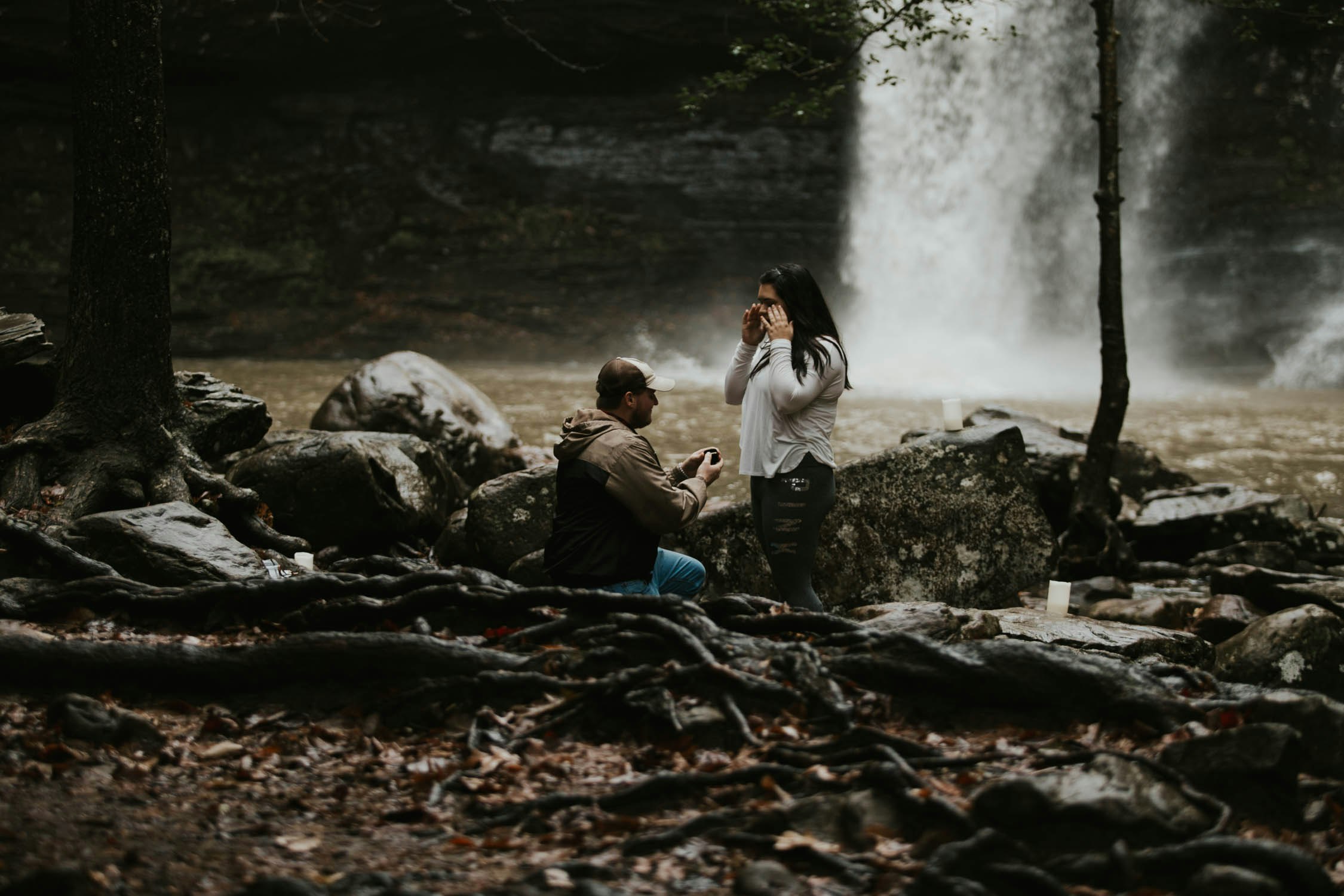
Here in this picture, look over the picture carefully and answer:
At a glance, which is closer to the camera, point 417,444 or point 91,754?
point 91,754

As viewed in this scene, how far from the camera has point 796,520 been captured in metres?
5.29

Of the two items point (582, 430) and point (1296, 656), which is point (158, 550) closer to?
point (582, 430)

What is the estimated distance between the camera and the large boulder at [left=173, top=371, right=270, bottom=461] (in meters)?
7.83

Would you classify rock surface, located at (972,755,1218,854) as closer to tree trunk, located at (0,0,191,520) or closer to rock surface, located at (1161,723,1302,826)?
rock surface, located at (1161,723,1302,826)

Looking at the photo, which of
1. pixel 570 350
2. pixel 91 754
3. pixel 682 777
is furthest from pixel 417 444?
pixel 570 350

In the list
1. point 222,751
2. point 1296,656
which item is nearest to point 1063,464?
point 1296,656

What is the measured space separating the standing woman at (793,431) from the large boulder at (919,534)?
2.08 m

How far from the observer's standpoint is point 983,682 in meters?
4.12

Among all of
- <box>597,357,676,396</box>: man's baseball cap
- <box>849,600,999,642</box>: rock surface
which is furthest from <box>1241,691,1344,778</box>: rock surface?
<box>597,357,676,396</box>: man's baseball cap

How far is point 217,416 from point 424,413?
277 centimetres

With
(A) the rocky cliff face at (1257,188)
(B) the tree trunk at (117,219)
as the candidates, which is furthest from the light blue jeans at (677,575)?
(A) the rocky cliff face at (1257,188)

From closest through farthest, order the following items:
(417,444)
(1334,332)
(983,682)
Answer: (983,682) → (417,444) → (1334,332)

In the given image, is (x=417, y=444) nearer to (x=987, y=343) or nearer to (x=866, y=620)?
(x=866, y=620)

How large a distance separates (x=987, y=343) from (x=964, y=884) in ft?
81.2
